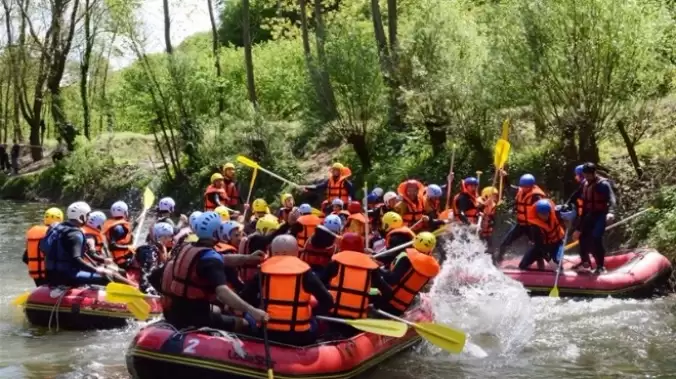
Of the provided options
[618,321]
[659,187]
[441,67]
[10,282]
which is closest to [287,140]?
[441,67]

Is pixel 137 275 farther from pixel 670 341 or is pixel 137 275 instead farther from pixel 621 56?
pixel 621 56

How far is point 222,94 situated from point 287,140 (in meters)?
4.89

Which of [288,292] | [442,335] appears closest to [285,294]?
[288,292]

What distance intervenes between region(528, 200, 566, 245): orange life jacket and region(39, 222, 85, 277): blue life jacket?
573cm

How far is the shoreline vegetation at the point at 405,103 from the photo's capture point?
43.7 feet

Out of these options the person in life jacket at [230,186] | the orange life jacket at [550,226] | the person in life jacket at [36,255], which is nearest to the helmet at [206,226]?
the person in life jacket at [36,255]

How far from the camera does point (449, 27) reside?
1733 centimetres

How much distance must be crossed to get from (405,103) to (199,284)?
11345 mm

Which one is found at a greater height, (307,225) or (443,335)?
(307,225)

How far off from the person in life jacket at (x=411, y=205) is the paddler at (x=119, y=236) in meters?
3.86

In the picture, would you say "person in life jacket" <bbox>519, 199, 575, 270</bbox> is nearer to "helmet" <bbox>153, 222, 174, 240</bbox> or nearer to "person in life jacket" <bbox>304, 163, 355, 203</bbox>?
"person in life jacket" <bbox>304, 163, 355, 203</bbox>

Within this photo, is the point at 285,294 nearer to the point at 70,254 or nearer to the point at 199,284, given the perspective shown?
the point at 199,284

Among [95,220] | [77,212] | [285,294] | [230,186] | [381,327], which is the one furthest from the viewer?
[230,186]

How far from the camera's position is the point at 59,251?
395 inches
